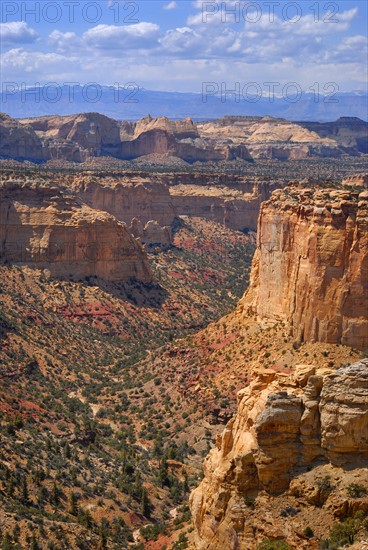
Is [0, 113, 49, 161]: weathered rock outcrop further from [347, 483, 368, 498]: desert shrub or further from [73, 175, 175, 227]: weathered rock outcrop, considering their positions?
[347, 483, 368, 498]: desert shrub

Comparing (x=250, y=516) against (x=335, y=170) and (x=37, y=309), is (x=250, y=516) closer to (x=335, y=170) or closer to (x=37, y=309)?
(x=37, y=309)

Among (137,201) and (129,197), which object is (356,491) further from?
(137,201)

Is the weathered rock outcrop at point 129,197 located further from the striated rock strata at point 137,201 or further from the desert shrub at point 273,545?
the desert shrub at point 273,545

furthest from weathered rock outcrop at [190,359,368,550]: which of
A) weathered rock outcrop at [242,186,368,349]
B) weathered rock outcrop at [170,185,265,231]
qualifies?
weathered rock outcrop at [170,185,265,231]

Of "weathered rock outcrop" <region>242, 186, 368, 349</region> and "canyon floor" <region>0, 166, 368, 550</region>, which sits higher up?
"weathered rock outcrop" <region>242, 186, 368, 349</region>

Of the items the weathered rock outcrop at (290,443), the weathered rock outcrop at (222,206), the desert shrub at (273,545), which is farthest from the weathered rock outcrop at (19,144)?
the desert shrub at (273,545)

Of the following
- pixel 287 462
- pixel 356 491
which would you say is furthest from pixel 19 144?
pixel 356 491

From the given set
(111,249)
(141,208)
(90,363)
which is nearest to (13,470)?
(90,363)
